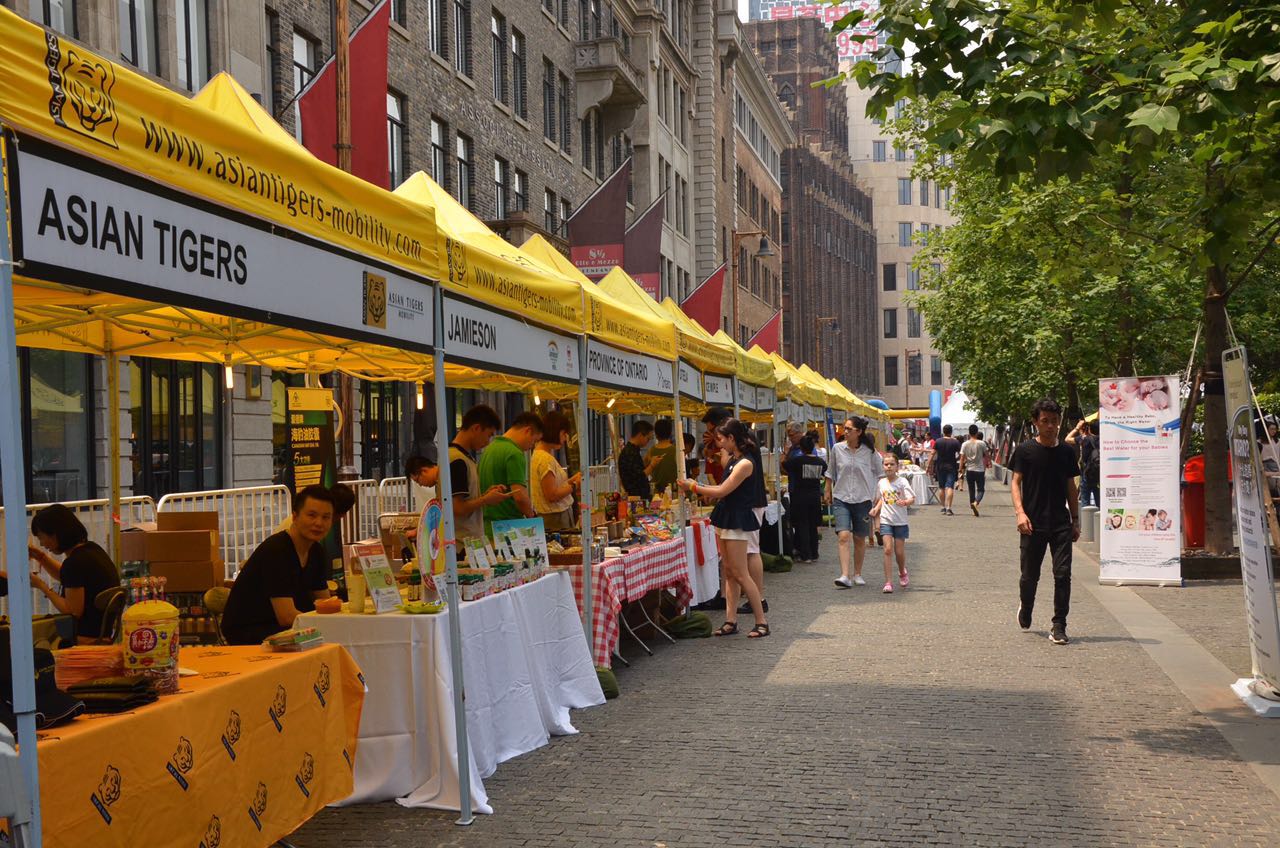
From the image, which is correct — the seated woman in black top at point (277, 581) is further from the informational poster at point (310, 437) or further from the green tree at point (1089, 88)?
the informational poster at point (310, 437)

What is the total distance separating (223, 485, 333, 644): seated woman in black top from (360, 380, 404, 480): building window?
1704cm

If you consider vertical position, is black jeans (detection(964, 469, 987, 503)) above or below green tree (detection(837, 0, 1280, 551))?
below

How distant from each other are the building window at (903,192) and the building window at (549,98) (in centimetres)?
9704

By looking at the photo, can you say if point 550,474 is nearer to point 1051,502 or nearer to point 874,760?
point 874,760

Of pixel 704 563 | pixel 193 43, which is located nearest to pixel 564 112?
pixel 193 43

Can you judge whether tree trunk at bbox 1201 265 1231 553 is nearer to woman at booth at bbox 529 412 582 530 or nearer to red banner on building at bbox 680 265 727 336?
woman at booth at bbox 529 412 582 530

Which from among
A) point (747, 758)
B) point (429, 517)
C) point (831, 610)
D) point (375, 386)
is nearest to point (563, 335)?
point (429, 517)

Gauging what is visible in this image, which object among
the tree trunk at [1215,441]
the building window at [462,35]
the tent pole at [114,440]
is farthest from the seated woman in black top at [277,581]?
the building window at [462,35]

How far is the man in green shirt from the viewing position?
9328 millimetres

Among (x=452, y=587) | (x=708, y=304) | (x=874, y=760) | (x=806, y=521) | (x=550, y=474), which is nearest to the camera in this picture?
(x=452, y=587)

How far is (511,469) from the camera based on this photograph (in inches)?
369

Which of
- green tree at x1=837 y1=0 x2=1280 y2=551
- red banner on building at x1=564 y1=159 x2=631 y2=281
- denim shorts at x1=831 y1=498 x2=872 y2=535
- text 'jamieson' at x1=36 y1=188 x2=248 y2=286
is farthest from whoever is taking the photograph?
red banner on building at x1=564 y1=159 x2=631 y2=281

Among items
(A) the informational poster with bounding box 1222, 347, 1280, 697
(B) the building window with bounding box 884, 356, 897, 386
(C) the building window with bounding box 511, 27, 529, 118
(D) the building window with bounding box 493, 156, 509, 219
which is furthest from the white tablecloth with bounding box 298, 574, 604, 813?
(B) the building window with bounding box 884, 356, 897, 386

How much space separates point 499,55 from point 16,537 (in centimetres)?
3029
